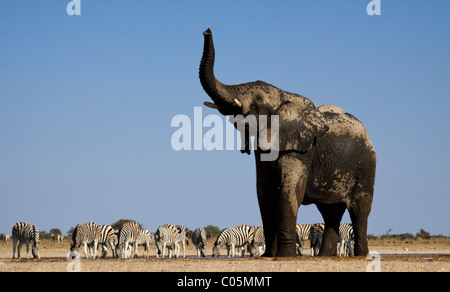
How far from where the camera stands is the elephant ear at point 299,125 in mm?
16125

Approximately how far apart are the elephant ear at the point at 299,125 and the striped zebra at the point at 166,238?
23.6 meters

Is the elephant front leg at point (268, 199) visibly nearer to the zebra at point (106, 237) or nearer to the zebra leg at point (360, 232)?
the zebra leg at point (360, 232)

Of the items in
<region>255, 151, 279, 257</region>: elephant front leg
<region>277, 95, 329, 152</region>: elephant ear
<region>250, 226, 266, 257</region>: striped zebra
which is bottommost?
<region>250, 226, 266, 257</region>: striped zebra

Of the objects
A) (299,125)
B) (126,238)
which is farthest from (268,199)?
(126,238)

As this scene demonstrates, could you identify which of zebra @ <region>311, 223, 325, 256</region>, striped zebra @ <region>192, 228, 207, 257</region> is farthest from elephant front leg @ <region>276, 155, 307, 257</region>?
striped zebra @ <region>192, 228, 207, 257</region>

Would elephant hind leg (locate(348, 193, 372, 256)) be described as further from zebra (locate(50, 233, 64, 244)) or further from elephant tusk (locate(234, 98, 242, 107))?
zebra (locate(50, 233, 64, 244))

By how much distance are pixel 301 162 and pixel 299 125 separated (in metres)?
0.79

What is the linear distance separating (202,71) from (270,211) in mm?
3787

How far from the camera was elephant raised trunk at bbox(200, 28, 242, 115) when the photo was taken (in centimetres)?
1471

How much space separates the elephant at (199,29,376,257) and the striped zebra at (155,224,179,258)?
884 inches

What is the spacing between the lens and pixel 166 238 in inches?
1578

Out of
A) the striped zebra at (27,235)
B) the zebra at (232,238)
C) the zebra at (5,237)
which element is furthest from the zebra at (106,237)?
the zebra at (5,237)
